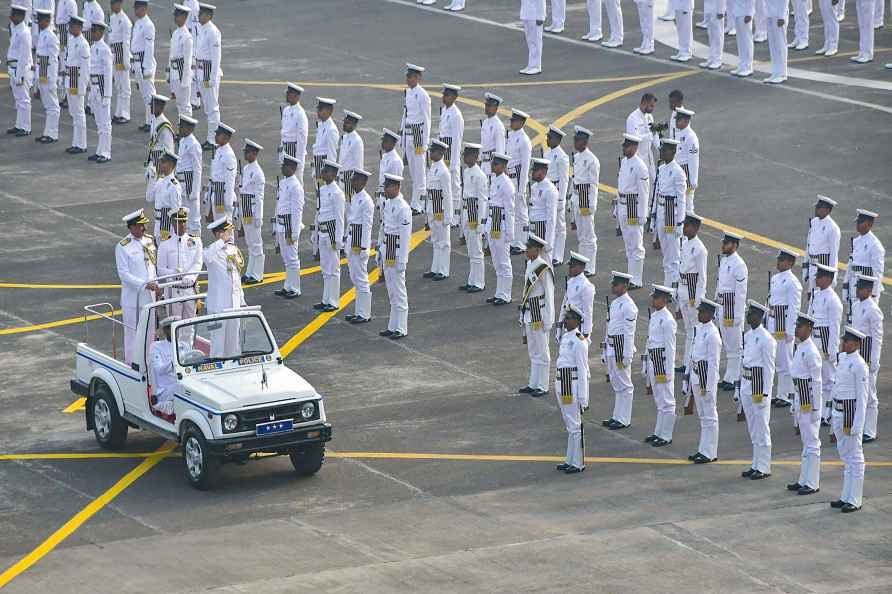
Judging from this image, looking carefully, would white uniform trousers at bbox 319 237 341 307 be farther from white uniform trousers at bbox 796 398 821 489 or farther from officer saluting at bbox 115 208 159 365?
white uniform trousers at bbox 796 398 821 489

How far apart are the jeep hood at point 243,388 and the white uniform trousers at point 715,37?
75.8ft

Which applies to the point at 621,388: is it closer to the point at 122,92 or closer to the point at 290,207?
the point at 290,207

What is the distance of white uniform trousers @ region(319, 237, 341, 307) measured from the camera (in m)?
31.3

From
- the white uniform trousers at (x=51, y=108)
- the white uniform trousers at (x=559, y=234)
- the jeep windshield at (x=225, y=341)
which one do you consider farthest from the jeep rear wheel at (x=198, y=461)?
the white uniform trousers at (x=51, y=108)

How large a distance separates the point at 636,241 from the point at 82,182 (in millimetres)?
12316


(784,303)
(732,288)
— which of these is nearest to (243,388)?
(732,288)

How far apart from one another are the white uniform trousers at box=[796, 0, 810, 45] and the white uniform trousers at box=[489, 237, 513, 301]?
691 inches

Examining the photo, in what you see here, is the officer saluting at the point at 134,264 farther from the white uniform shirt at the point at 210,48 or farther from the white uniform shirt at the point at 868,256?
the white uniform shirt at the point at 210,48

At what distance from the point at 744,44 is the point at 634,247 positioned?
13.5 metres

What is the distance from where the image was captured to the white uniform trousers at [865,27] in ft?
147

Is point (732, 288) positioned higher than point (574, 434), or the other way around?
point (732, 288)

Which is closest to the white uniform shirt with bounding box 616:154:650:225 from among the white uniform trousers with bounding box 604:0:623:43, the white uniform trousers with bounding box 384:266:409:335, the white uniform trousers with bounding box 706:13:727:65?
the white uniform trousers with bounding box 384:266:409:335

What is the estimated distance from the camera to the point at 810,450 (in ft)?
77.0

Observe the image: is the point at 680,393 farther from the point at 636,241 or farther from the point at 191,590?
the point at 191,590
